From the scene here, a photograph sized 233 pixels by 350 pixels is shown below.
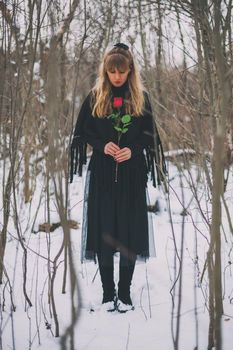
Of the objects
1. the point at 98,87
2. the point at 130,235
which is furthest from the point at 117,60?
the point at 130,235

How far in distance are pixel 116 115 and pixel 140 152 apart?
0.26m

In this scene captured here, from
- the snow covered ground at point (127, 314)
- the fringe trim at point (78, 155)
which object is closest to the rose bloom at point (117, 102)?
the fringe trim at point (78, 155)

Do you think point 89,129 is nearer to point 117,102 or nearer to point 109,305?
point 117,102

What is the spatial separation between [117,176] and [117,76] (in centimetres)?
56

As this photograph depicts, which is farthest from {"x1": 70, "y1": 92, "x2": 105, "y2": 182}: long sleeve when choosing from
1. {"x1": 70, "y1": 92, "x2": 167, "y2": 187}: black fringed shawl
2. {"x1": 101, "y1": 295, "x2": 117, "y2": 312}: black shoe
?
{"x1": 101, "y1": 295, "x2": 117, "y2": 312}: black shoe

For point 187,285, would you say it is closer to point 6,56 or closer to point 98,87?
point 98,87

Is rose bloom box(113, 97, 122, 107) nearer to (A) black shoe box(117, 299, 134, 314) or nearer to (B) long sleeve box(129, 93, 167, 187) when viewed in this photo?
(B) long sleeve box(129, 93, 167, 187)

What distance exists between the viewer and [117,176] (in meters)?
2.16

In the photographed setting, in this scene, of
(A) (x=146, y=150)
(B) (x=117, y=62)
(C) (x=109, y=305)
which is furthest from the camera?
(A) (x=146, y=150)

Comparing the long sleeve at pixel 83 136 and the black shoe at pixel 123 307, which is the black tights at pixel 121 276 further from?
the long sleeve at pixel 83 136

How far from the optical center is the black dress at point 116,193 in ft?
7.05

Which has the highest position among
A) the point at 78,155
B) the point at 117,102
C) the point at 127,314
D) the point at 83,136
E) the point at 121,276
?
the point at 117,102

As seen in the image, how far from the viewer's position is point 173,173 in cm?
562

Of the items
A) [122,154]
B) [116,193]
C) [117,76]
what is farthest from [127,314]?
[117,76]
